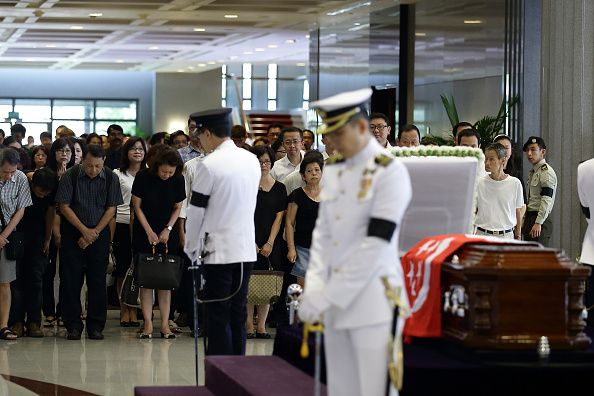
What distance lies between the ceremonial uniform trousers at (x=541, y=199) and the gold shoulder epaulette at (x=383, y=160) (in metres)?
7.18

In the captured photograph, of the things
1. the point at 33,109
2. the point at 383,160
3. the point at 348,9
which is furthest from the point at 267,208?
the point at 33,109

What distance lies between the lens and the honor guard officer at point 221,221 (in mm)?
6973

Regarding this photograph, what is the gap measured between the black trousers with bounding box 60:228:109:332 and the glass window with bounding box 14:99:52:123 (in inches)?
1143

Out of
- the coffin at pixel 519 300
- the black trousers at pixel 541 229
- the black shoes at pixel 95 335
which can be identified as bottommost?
the black shoes at pixel 95 335

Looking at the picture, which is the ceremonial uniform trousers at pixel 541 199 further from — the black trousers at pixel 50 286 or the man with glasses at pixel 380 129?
the black trousers at pixel 50 286

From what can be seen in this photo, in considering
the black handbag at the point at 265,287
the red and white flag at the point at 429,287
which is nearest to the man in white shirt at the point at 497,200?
the black handbag at the point at 265,287

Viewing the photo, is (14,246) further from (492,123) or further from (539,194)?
(492,123)

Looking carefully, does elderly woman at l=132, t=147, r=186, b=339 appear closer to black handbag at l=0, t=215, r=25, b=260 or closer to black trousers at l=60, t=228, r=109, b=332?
black trousers at l=60, t=228, r=109, b=332

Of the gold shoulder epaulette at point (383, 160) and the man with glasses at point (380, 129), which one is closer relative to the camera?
the gold shoulder epaulette at point (383, 160)

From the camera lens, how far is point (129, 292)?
32.7 feet

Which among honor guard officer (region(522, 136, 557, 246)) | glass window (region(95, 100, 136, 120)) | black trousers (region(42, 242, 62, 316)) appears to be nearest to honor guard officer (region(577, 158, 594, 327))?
honor guard officer (region(522, 136, 557, 246))

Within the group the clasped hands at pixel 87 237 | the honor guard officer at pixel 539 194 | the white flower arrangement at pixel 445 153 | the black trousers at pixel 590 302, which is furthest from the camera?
the honor guard officer at pixel 539 194

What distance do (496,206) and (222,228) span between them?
2.65 metres

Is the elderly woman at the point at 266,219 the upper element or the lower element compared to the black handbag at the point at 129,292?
upper
